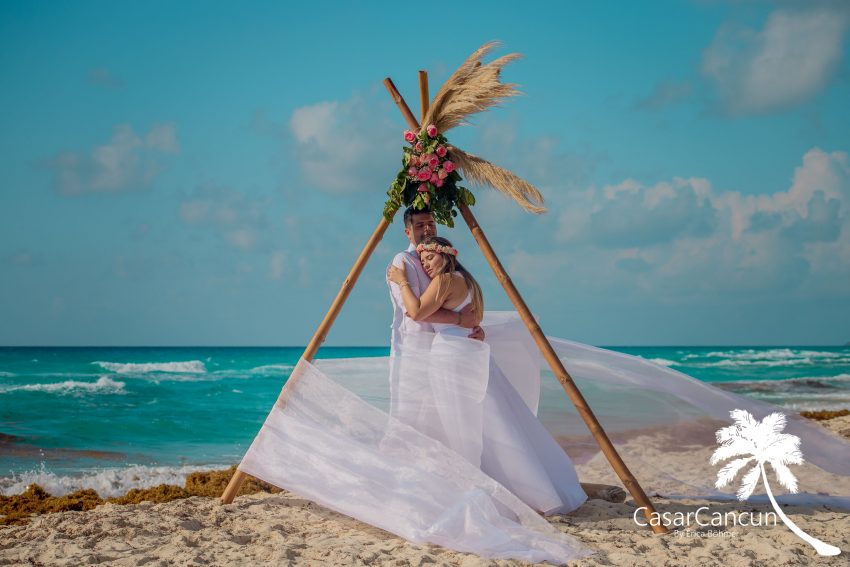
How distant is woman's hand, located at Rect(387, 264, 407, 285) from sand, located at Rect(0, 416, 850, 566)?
63.6 inches

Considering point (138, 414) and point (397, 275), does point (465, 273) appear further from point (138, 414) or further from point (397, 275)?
point (138, 414)

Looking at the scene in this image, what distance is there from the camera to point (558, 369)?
508 centimetres

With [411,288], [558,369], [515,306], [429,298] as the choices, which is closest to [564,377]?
[558,369]

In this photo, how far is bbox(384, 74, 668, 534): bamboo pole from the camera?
4883 mm

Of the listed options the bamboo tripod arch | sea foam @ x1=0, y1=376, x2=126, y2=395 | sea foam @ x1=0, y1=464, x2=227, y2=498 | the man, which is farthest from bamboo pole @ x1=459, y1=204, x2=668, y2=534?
sea foam @ x1=0, y1=376, x2=126, y2=395

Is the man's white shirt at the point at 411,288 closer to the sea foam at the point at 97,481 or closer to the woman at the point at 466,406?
the woman at the point at 466,406

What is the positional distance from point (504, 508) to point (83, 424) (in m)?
11.2

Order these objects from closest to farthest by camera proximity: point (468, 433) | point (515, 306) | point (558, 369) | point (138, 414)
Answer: point (468, 433) → point (558, 369) → point (515, 306) → point (138, 414)

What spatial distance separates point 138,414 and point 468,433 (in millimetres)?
12286

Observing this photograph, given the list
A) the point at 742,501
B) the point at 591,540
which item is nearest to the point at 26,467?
the point at 591,540

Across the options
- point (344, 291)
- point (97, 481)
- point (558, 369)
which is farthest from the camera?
point (97, 481)

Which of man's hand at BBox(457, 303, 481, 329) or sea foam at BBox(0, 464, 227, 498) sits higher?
man's hand at BBox(457, 303, 481, 329)

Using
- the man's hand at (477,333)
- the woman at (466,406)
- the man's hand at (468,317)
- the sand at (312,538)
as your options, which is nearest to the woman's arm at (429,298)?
the woman at (466,406)

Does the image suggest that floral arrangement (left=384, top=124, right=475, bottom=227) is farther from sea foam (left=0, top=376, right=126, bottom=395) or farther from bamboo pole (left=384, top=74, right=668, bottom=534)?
sea foam (left=0, top=376, right=126, bottom=395)
